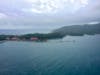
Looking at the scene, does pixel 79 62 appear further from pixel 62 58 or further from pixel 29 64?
pixel 29 64

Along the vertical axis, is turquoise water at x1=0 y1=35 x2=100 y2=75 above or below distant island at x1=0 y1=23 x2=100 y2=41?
below

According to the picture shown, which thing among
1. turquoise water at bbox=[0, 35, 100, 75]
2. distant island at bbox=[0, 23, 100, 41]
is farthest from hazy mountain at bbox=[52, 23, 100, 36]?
turquoise water at bbox=[0, 35, 100, 75]

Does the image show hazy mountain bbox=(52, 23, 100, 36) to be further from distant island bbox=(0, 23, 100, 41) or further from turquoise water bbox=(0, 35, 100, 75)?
turquoise water bbox=(0, 35, 100, 75)

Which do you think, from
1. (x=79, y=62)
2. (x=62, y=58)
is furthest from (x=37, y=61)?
(x=79, y=62)

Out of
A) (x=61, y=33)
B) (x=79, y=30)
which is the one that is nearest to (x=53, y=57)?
(x=61, y=33)

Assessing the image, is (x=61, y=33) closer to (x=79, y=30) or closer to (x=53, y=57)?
(x=79, y=30)

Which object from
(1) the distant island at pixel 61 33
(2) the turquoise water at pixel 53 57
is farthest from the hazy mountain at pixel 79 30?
(2) the turquoise water at pixel 53 57
